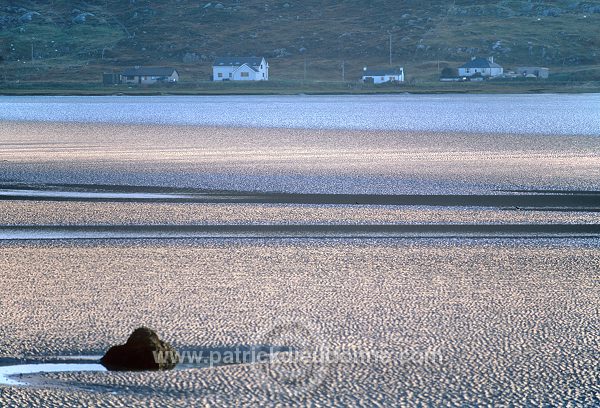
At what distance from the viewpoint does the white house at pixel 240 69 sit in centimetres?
A: 16250

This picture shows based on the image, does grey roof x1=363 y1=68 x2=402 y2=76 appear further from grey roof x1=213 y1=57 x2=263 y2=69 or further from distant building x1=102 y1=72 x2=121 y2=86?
distant building x1=102 y1=72 x2=121 y2=86

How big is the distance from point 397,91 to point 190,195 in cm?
11953

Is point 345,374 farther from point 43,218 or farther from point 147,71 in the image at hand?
point 147,71

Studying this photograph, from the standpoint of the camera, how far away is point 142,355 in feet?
23.9

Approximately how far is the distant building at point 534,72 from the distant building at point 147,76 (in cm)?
5344

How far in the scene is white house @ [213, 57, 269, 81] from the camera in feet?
533

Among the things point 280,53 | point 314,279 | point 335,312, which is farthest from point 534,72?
point 335,312

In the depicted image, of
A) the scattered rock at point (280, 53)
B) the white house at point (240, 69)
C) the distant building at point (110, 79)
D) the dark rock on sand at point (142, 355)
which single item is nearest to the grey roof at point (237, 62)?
the white house at point (240, 69)

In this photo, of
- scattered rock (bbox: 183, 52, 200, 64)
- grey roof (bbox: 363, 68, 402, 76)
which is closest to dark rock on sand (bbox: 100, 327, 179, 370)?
grey roof (bbox: 363, 68, 402, 76)

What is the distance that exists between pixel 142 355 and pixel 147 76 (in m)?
157

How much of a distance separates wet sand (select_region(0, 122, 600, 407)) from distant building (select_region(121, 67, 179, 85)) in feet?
461

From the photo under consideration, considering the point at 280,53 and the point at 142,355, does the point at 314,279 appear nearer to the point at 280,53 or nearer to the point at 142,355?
the point at 142,355

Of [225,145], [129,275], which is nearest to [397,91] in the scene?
[225,145]

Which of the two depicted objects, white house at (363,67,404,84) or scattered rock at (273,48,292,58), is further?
scattered rock at (273,48,292,58)
